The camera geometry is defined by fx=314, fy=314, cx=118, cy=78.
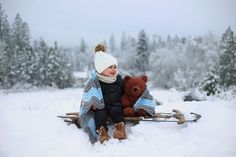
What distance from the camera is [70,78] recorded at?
4094 cm

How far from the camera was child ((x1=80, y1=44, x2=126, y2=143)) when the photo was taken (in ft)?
16.9

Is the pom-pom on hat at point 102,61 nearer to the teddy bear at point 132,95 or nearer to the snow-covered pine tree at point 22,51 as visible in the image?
the teddy bear at point 132,95

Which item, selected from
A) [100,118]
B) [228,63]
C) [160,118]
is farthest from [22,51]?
[100,118]

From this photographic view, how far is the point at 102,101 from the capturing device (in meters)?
5.41

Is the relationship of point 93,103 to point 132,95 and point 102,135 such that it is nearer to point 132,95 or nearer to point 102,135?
point 102,135

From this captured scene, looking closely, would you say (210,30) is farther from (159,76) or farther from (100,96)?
(100,96)

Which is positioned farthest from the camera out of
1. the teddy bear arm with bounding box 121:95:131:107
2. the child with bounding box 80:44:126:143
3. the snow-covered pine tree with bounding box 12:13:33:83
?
the snow-covered pine tree with bounding box 12:13:33:83

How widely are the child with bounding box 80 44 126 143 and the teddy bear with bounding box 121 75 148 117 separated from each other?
0.38ft

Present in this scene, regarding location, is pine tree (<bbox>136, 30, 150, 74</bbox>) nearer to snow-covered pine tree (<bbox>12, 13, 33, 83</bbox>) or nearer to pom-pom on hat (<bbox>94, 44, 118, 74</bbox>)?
snow-covered pine tree (<bbox>12, 13, 33, 83</bbox>)

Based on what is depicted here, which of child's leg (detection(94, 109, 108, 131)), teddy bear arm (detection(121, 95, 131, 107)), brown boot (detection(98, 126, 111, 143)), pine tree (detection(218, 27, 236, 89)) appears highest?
teddy bear arm (detection(121, 95, 131, 107))

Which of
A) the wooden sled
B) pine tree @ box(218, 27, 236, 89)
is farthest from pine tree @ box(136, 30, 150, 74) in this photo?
the wooden sled

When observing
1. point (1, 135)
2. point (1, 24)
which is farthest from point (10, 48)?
point (1, 135)

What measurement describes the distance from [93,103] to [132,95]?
2.60 ft

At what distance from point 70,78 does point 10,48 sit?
893cm
